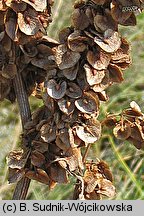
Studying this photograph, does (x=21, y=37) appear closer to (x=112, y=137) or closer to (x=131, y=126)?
(x=131, y=126)

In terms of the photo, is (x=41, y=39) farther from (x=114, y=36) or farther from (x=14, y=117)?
(x=14, y=117)

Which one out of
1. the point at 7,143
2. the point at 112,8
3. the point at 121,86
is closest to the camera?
the point at 112,8

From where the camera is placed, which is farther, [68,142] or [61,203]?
[61,203]

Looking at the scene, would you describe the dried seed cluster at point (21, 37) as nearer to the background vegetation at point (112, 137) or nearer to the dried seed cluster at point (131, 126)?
the dried seed cluster at point (131, 126)

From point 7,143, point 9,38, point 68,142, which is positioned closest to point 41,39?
point 9,38

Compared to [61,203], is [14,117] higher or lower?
lower

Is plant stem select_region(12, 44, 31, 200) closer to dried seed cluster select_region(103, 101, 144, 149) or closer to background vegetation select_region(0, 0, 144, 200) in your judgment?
dried seed cluster select_region(103, 101, 144, 149)

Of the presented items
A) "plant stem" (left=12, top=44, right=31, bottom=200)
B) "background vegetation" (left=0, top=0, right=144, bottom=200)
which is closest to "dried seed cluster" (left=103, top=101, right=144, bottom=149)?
"plant stem" (left=12, top=44, right=31, bottom=200)
